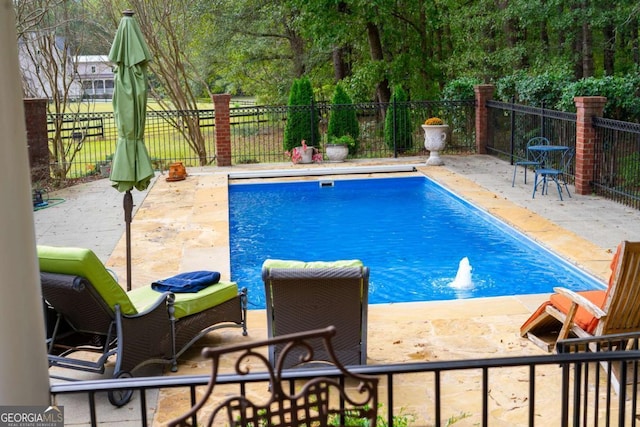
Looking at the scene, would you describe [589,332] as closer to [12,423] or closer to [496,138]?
[12,423]

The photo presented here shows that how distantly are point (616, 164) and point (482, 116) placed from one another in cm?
577

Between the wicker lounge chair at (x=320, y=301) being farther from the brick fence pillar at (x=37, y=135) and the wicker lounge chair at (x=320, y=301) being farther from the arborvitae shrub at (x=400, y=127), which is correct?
the arborvitae shrub at (x=400, y=127)

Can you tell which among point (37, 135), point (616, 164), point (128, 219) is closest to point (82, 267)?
point (128, 219)

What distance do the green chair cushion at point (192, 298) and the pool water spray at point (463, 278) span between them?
3229 mm

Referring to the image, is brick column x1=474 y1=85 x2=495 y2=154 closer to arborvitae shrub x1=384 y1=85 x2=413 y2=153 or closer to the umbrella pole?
arborvitae shrub x1=384 y1=85 x2=413 y2=153

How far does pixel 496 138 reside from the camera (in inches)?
675

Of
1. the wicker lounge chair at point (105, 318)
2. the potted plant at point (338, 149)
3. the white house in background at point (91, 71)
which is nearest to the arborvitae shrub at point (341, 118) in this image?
the potted plant at point (338, 149)

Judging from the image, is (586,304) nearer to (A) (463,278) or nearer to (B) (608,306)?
(B) (608,306)

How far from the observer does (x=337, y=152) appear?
671 inches

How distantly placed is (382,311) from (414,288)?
5.38ft

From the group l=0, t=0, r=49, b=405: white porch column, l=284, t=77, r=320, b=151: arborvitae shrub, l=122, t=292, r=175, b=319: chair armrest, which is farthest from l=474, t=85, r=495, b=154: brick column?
l=0, t=0, r=49, b=405: white porch column

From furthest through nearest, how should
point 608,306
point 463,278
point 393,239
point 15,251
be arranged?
1. point 393,239
2. point 463,278
3. point 608,306
4. point 15,251

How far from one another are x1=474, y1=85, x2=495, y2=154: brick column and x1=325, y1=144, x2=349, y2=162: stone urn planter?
3117 mm

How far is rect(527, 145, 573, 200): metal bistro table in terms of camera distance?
12344mm
